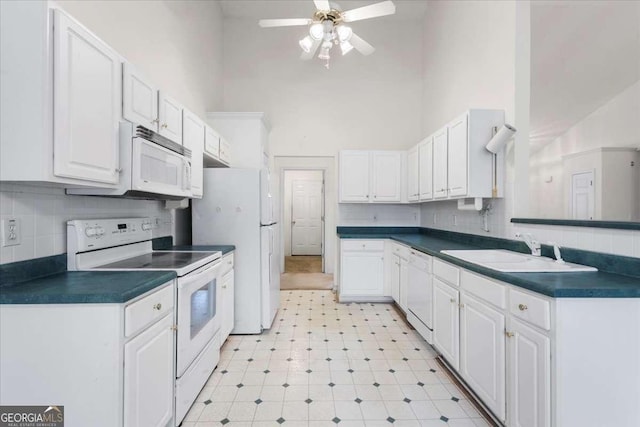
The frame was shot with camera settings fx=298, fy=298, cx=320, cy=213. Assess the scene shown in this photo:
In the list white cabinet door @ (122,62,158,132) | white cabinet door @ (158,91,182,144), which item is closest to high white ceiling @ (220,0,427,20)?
white cabinet door @ (158,91,182,144)

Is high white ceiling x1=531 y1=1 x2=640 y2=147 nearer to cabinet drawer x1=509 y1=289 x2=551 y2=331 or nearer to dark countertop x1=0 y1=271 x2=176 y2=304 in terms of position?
cabinet drawer x1=509 y1=289 x2=551 y2=331

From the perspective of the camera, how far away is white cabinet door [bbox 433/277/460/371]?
213 cm

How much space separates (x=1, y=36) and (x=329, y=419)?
2.46 meters

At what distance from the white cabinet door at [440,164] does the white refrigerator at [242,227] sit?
5.92 feet

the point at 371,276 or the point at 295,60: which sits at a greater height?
the point at 295,60

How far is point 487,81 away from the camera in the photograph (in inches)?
110

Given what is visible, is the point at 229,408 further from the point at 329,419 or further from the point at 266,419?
the point at 329,419

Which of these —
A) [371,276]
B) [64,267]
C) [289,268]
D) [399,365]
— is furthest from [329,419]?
[289,268]

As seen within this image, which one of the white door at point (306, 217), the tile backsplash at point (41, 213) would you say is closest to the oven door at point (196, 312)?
Result: the tile backsplash at point (41, 213)

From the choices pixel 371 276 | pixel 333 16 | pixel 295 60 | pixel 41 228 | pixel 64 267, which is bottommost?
pixel 371 276

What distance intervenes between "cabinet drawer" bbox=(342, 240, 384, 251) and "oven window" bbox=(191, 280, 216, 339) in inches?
79.5

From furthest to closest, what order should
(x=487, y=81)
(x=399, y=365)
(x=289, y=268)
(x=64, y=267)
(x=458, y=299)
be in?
(x=289, y=268) → (x=487, y=81) → (x=399, y=365) → (x=458, y=299) → (x=64, y=267)

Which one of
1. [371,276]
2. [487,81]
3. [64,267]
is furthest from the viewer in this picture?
[371,276]

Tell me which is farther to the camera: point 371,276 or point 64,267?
point 371,276
